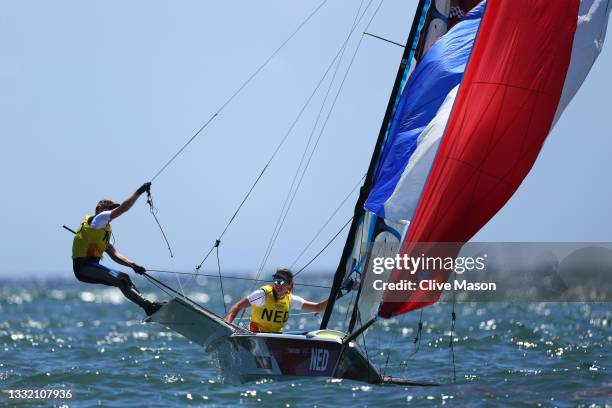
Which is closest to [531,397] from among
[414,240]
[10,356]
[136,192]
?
[414,240]

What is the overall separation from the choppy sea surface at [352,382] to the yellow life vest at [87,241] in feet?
5.09

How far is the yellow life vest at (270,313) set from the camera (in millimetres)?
12391

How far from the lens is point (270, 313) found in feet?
40.8

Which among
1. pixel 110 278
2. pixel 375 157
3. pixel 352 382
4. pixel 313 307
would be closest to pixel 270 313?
pixel 313 307

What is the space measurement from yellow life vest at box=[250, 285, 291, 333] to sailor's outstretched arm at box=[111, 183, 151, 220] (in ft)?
6.87

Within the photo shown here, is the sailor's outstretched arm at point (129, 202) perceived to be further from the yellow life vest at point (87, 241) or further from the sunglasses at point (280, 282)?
the sunglasses at point (280, 282)

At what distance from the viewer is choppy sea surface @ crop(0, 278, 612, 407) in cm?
1153

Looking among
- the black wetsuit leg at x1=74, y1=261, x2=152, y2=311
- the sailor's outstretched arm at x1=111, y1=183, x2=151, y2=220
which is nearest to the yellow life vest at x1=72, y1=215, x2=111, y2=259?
the black wetsuit leg at x1=74, y1=261, x2=152, y2=311

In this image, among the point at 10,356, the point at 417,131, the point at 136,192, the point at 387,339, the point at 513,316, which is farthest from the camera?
the point at 513,316

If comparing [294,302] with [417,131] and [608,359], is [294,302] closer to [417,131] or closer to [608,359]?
[417,131]

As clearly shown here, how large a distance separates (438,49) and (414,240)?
243cm

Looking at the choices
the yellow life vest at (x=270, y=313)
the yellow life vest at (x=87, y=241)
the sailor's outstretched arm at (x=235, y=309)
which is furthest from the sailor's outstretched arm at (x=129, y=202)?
the yellow life vest at (x=270, y=313)

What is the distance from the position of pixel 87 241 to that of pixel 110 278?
1.71ft

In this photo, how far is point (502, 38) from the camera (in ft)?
36.9
